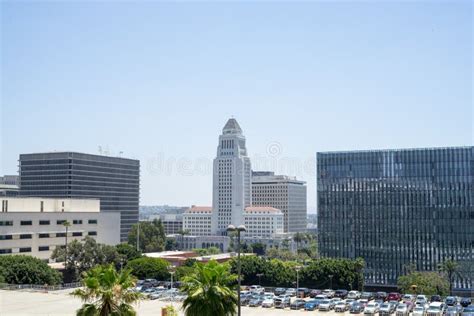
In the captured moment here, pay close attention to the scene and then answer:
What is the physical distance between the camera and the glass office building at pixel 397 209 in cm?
10925

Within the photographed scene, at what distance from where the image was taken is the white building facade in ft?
318

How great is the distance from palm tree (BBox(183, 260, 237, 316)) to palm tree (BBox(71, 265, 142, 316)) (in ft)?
7.87

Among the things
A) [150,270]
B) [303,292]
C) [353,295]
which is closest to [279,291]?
[303,292]

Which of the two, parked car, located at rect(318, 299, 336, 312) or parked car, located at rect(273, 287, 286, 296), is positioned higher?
parked car, located at rect(318, 299, 336, 312)

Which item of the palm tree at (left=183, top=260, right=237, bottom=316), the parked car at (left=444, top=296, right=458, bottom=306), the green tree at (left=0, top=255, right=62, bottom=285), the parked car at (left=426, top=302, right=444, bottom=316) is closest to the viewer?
the palm tree at (left=183, top=260, right=237, bottom=316)

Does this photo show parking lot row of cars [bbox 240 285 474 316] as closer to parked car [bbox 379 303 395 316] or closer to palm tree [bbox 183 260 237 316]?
parked car [bbox 379 303 395 316]

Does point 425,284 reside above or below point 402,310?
above

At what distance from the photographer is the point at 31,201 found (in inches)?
4168

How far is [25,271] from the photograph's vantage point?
73.9m

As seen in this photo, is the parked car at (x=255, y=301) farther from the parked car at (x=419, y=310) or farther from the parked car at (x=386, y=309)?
the parked car at (x=419, y=310)

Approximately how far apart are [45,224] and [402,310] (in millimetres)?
71473

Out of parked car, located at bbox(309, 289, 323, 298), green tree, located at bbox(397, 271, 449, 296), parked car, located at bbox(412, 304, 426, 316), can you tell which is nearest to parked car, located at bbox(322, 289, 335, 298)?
parked car, located at bbox(309, 289, 323, 298)

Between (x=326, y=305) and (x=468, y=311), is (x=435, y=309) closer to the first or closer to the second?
(x=468, y=311)

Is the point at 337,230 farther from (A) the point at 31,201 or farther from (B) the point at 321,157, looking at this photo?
(A) the point at 31,201
